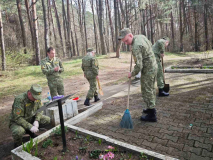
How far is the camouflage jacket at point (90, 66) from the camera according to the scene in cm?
501

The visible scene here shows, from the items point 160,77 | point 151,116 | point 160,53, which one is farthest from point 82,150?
point 160,53

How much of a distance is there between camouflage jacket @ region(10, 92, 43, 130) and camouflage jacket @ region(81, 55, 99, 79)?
79.8 inches

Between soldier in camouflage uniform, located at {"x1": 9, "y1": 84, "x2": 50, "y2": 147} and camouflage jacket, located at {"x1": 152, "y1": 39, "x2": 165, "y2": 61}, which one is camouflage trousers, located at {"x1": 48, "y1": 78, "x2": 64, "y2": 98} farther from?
camouflage jacket, located at {"x1": 152, "y1": 39, "x2": 165, "y2": 61}

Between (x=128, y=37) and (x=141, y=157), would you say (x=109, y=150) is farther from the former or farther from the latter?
(x=128, y=37)

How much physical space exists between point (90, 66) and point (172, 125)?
9.49 ft

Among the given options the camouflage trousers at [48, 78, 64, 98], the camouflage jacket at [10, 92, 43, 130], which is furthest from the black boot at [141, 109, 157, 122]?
the camouflage trousers at [48, 78, 64, 98]

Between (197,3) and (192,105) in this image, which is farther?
(197,3)

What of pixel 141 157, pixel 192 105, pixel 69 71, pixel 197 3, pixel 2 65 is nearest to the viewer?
pixel 141 157

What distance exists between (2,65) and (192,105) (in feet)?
42.0

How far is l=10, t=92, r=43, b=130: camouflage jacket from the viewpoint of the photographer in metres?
3.24

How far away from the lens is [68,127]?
3529 millimetres

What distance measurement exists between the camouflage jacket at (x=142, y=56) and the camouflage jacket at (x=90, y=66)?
1845 mm

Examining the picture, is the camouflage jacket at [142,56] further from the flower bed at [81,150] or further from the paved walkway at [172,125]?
the flower bed at [81,150]

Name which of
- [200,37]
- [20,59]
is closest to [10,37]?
[20,59]
